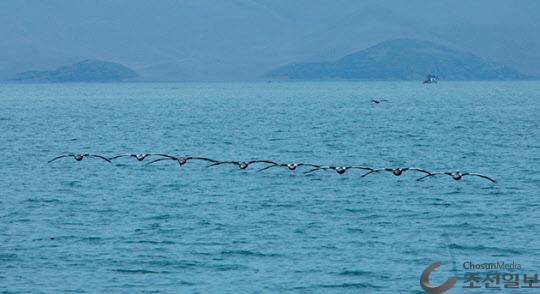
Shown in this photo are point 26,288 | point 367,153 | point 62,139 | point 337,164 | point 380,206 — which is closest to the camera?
point 26,288

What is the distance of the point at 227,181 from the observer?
60031mm

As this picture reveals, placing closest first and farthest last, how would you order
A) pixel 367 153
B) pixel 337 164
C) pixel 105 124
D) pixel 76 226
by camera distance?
pixel 76 226 → pixel 337 164 → pixel 367 153 → pixel 105 124

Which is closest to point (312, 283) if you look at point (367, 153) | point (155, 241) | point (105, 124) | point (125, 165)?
point (155, 241)

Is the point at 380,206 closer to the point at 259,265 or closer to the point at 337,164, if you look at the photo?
the point at 259,265

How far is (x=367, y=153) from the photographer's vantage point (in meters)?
82.2

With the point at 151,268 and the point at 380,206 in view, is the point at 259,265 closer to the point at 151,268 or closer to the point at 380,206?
the point at 151,268

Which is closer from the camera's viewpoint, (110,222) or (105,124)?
(110,222)

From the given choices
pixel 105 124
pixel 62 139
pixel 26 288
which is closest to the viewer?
pixel 26 288

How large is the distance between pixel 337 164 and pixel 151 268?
127 ft

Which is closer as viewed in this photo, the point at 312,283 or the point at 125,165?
the point at 312,283

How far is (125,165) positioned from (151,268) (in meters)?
33.2

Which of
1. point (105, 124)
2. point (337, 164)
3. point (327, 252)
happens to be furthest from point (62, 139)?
→ point (327, 252)

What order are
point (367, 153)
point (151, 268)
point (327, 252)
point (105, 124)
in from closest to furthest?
point (151, 268), point (327, 252), point (367, 153), point (105, 124)

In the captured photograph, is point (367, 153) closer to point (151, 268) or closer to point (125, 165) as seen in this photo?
point (125, 165)
